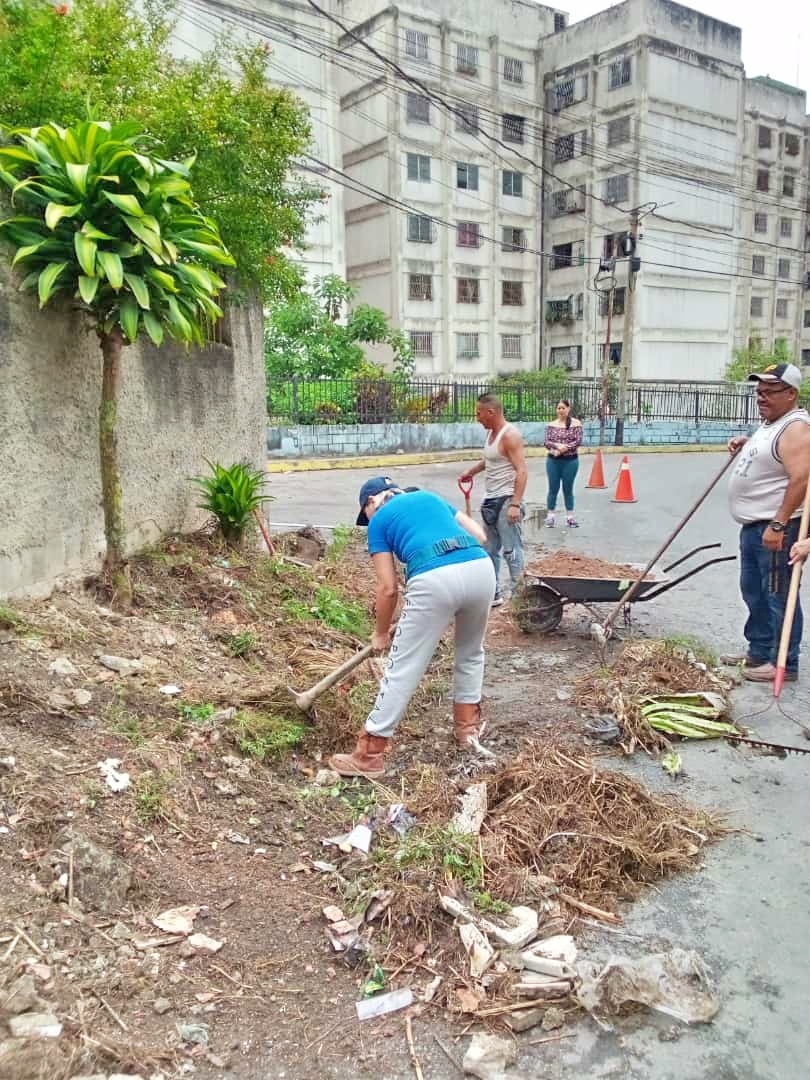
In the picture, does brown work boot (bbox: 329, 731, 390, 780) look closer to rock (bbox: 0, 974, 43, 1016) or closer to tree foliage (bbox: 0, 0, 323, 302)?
rock (bbox: 0, 974, 43, 1016)

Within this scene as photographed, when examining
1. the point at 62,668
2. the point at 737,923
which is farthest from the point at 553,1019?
the point at 62,668

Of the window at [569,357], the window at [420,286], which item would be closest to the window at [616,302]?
the window at [569,357]

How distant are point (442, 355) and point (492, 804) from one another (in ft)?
117

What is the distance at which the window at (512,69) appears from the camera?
128ft

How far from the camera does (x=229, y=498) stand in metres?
6.70

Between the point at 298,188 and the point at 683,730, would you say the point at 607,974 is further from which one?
the point at 298,188

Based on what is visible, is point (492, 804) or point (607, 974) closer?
point (607, 974)

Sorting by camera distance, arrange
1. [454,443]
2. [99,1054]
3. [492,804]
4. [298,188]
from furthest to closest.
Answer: [454,443] → [298,188] → [492,804] → [99,1054]

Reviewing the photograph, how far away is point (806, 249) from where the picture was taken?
46719mm

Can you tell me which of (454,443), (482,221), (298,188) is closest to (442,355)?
(482,221)

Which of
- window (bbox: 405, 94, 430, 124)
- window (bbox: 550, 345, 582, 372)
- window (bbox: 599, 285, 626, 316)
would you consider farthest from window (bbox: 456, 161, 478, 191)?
window (bbox: 550, 345, 582, 372)

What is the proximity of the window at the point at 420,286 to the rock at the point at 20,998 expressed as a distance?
36780mm

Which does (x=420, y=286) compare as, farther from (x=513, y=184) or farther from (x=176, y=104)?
(x=176, y=104)

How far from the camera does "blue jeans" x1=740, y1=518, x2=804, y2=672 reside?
16.0ft
